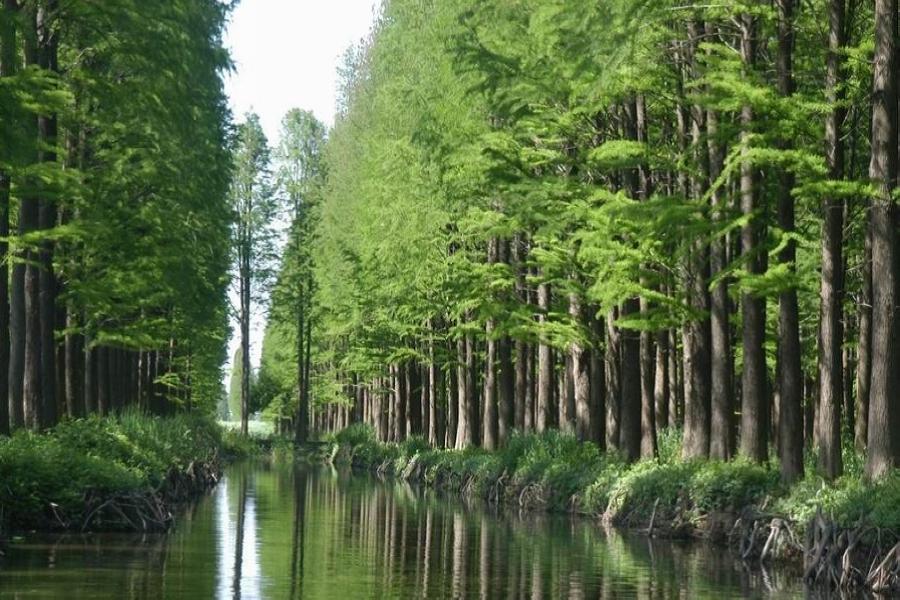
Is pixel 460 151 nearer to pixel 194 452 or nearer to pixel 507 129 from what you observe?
pixel 507 129

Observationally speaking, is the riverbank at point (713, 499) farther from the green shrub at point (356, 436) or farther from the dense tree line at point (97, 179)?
the green shrub at point (356, 436)

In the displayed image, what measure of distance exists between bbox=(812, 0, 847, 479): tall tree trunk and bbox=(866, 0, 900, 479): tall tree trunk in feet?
4.34

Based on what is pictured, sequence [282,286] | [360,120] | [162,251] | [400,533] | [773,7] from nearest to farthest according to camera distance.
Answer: [773,7], [400,533], [162,251], [360,120], [282,286]

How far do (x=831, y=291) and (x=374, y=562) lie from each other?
828 centimetres

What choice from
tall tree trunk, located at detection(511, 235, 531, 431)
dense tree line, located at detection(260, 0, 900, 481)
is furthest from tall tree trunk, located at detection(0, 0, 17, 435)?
tall tree trunk, located at detection(511, 235, 531, 431)

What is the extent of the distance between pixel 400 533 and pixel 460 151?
42.5 feet

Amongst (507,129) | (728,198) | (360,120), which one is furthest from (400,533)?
(360,120)

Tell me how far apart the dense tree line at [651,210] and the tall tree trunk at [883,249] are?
33 millimetres

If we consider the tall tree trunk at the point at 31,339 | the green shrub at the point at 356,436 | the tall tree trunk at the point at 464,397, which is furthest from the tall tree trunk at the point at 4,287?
the green shrub at the point at 356,436

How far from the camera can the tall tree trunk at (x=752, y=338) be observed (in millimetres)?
25688

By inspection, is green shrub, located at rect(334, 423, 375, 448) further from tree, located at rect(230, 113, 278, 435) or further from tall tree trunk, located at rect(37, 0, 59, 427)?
tall tree trunk, located at rect(37, 0, 59, 427)

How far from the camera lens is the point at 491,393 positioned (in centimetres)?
4494

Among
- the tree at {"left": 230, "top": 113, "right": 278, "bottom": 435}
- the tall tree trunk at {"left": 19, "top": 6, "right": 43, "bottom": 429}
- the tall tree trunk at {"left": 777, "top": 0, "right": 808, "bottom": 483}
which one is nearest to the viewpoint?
the tall tree trunk at {"left": 777, "top": 0, "right": 808, "bottom": 483}

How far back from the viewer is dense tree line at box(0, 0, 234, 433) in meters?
23.7
